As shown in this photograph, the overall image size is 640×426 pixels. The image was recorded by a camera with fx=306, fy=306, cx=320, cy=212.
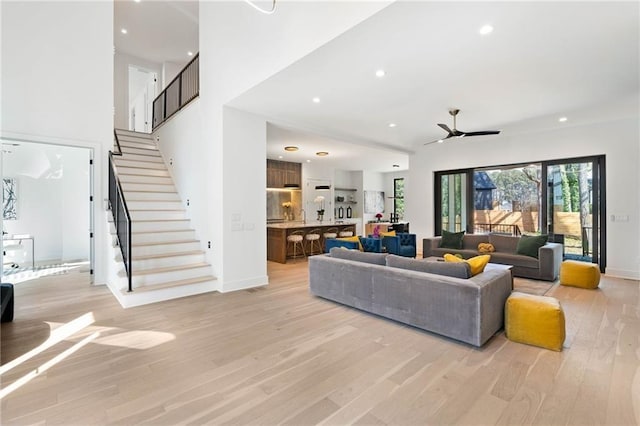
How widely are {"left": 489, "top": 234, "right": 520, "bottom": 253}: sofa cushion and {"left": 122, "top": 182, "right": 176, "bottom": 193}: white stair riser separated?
6916 mm

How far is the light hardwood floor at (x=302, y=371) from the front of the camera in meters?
2.01

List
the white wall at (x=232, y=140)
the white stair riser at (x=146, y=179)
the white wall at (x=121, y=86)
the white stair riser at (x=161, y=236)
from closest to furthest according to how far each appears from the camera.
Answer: the white wall at (x=232, y=140) → the white stair riser at (x=161, y=236) → the white stair riser at (x=146, y=179) → the white wall at (x=121, y=86)

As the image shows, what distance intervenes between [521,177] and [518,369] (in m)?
5.99

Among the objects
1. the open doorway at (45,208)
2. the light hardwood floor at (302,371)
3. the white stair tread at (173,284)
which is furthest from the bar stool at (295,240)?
the open doorway at (45,208)

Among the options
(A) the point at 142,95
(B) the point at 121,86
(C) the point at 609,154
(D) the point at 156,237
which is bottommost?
(D) the point at 156,237

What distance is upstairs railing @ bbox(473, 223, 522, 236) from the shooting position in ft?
24.2

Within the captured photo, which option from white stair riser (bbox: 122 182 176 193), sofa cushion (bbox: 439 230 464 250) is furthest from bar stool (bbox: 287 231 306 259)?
sofa cushion (bbox: 439 230 464 250)

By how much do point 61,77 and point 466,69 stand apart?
20.4ft

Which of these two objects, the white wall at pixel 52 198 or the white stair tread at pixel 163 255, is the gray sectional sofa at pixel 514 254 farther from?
the white wall at pixel 52 198

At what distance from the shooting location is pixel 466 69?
353 cm

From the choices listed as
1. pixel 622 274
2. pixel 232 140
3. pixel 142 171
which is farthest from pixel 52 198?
pixel 622 274

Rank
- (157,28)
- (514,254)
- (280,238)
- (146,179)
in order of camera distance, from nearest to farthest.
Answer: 1. (514,254)
2. (146,179)
3. (280,238)
4. (157,28)

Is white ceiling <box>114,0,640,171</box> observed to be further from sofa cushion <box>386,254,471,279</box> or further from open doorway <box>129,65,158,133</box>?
open doorway <box>129,65,158,133</box>

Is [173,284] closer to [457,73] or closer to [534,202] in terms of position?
[457,73]
